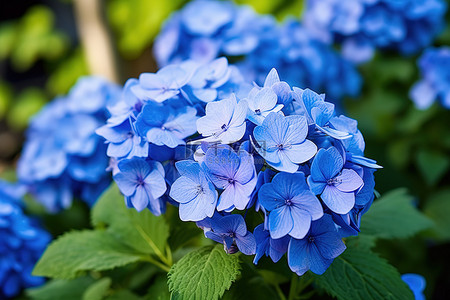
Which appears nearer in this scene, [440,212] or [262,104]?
[262,104]

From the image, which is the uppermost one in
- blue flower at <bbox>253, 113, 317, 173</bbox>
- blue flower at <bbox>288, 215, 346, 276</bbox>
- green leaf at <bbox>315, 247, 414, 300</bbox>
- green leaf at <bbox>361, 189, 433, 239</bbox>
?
blue flower at <bbox>253, 113, 317, 173</bbox>

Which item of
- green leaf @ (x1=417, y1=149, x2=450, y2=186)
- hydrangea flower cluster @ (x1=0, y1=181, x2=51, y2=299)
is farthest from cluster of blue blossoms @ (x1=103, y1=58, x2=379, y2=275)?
green leaf @ (x1=417, y1=149, x2=450, y2=186)

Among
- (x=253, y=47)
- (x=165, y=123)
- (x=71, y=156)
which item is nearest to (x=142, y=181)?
(x=165, y=123)

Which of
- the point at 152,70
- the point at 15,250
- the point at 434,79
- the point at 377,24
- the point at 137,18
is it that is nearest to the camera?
the point at 15,250

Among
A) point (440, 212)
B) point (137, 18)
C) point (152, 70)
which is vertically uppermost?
A: point (137, 18)

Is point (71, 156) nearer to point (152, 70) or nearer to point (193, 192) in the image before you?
point (193, 192)

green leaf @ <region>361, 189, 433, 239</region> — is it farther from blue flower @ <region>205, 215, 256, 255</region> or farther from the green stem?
blue flower @ <region>205, 215, 256, 255</region>

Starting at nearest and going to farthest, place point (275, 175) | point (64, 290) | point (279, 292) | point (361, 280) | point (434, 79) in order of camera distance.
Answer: point (275, 175)
point (361, 280)
point (279, 292)
point (64, 290)
point (434, 79)
